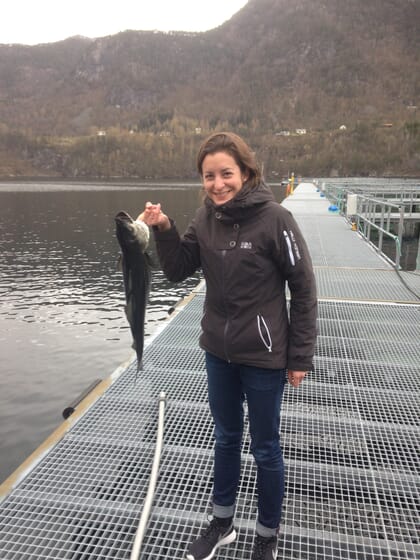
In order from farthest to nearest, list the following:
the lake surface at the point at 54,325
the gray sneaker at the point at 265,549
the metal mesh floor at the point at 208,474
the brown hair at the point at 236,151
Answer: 1. the lake surface at the point at 54,325
2. the metal mesh floor at the point at 208,474
3. the gray sneaker at the point at 265,549
4. the brown hair at the point at 236,151

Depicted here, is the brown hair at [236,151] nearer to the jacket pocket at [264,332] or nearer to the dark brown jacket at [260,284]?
the dark brown jacket at [260,284]

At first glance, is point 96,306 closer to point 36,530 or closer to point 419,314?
point 419,314

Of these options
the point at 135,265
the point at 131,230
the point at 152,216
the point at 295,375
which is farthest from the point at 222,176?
the point at 295,375

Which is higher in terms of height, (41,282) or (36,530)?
(36,530)

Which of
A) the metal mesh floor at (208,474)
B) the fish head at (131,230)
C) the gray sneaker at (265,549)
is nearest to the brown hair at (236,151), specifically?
the fish head at (131,230)

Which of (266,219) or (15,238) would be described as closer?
(266,219)

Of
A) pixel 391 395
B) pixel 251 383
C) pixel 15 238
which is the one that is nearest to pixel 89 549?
pixel 251 383

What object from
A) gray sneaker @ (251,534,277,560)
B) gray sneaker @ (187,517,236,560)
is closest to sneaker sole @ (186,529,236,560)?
gray sneaker @ (187,517,236,560)

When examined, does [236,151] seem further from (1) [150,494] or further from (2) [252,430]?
(1) [150,494]

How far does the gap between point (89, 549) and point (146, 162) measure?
138288 millimetres

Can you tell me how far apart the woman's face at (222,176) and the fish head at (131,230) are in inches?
15.3

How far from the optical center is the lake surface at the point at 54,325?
7105 millimetres

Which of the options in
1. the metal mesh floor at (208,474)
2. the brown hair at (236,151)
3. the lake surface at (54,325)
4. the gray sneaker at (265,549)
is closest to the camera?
the brown hair at (236,151)

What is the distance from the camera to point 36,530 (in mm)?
2385
